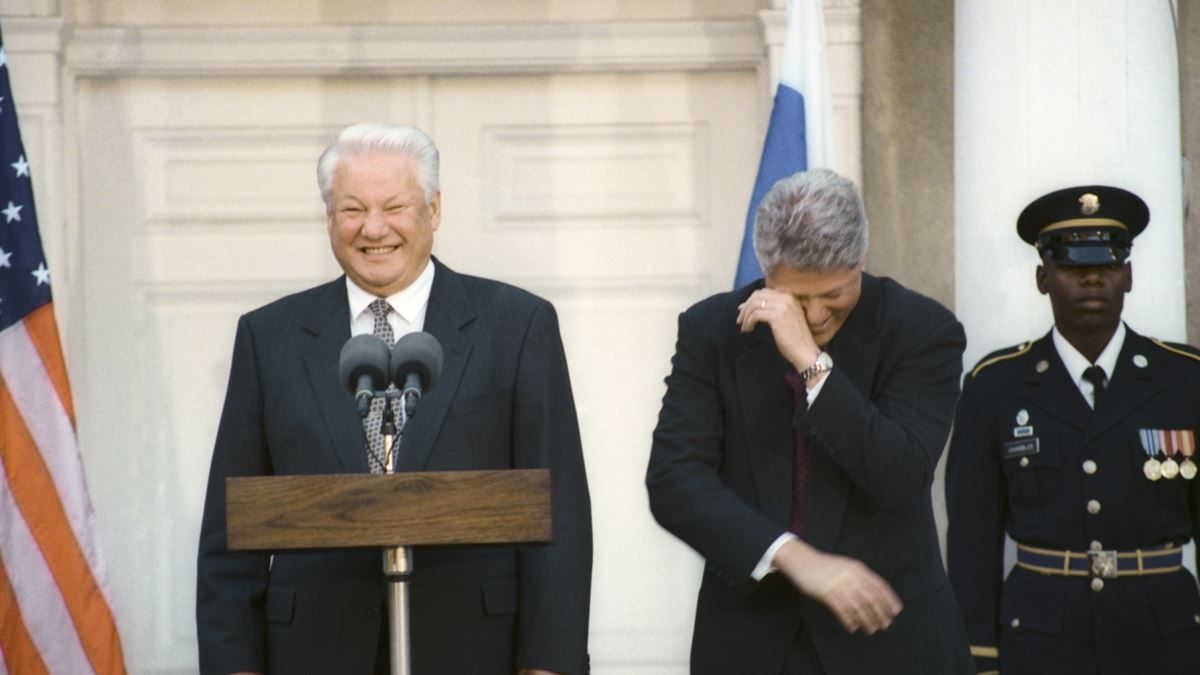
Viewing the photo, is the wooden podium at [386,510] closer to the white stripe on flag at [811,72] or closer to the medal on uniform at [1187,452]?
the medal on uniform at [1187,452]

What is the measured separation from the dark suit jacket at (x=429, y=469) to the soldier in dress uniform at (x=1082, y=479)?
1717mm

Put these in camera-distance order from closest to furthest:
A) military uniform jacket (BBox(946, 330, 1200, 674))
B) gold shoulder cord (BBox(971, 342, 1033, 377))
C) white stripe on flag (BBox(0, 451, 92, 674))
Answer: military uniform jacket (BBox(946, 330, 1200, 674)) < gold shoulder cord (BBox(971, 342, 1033, 377)) < white stripe on flag (BBox(0, 451, 92, 674))

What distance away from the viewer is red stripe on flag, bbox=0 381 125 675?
566 centimetres

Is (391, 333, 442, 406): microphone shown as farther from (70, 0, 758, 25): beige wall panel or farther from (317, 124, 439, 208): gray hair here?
(70, 0, 758, 25): beige wall panel

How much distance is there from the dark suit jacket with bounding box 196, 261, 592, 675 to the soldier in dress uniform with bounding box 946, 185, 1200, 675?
1717 mm

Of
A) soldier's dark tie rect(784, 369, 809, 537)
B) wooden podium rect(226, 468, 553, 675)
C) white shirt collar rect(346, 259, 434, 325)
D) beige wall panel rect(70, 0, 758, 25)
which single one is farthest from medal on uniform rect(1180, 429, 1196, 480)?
wooden podium rect(226, 468, 553, 675)

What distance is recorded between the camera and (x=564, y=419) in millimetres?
3852

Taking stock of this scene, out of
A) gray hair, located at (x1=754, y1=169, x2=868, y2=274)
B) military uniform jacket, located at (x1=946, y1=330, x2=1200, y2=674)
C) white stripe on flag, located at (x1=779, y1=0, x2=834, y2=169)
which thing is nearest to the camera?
gray hair, located at (x1=754, y1=169, x2=868, y2=274)

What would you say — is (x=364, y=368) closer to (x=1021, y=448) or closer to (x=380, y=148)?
(x=380, y=148)

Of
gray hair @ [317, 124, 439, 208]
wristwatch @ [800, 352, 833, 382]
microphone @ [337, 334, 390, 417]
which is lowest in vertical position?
wristwatch @ [800, 352, 833, 382]

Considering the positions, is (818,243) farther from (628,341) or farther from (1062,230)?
(628,341)

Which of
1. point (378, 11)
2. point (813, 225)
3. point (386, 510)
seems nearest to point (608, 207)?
point (378, 11)

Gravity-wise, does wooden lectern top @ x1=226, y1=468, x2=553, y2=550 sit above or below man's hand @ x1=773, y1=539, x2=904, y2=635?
above

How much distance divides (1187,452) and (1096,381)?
1.05ft
